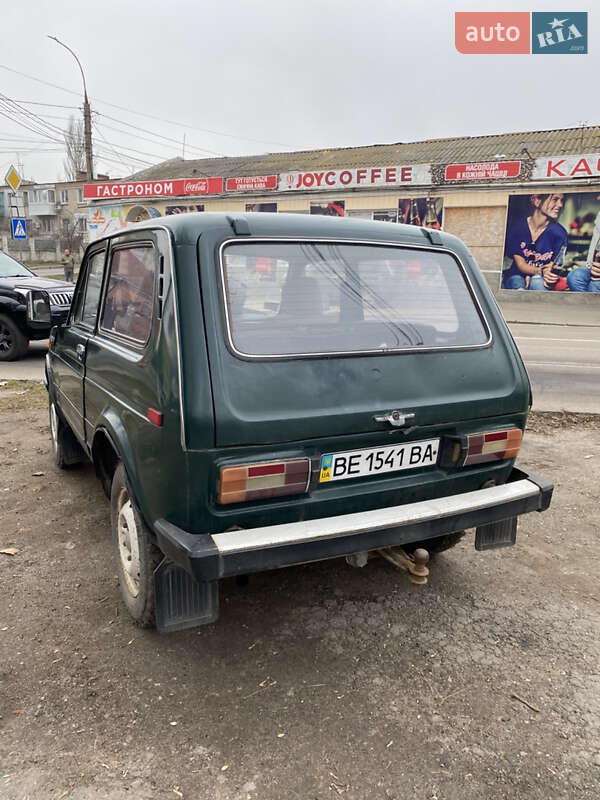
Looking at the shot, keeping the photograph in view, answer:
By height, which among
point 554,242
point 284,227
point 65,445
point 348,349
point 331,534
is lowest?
point 65,445

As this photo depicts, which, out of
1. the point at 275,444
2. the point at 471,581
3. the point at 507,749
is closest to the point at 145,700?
the point at 275,444

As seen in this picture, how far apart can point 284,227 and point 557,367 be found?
877cm

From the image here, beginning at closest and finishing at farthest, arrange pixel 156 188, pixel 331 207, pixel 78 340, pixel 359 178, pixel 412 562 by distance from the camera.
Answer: pixel 412 562, pixel 78 340, pixel 359 178, pixel 331 207, pixel 156 188

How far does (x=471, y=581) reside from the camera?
3.41 meters

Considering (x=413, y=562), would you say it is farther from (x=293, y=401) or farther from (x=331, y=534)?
(x=293, y=401)

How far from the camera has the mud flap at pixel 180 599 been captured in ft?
8.14

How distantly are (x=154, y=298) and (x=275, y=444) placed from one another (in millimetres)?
831

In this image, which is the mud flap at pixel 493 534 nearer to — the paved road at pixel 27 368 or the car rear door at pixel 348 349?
the car rear door at pixel 348 349

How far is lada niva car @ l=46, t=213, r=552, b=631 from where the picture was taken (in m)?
2.29

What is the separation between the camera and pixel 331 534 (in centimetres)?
237

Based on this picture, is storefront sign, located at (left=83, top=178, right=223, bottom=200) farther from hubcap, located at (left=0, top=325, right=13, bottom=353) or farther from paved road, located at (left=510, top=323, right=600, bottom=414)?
hubcap, located at (left=0, top=325, right=13, bottom=353)

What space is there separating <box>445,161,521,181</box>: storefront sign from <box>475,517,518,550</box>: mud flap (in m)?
20.7

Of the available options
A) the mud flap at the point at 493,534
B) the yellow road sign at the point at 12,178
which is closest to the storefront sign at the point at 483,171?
the yellow road sign at the point at 12,178

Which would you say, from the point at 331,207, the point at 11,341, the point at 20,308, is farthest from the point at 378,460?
the point at 331,207
